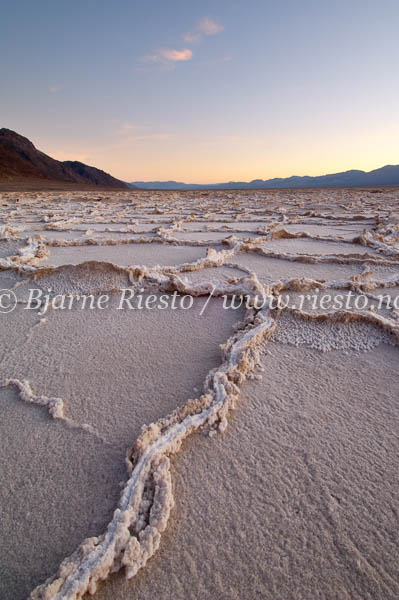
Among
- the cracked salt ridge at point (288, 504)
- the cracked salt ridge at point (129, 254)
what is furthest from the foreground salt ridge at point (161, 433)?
the cracked salt ridge at point (129, 254)

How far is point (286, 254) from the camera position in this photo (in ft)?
9.72

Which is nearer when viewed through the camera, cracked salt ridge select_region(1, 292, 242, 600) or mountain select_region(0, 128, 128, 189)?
cracked salt ridge select_region(1, 292, 242, 600)

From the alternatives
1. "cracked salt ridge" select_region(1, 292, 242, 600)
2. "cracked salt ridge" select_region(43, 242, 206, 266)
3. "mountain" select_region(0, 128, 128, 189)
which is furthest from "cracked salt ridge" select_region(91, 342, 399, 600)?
"mountain" select_region(0, 128, 128, 189)

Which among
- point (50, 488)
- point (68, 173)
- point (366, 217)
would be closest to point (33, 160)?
point (68, 173)

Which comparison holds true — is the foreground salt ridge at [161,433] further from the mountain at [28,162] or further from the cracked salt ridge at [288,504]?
the mountain at [28,162]

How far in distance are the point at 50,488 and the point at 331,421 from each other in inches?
34.2

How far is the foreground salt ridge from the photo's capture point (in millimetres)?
685
